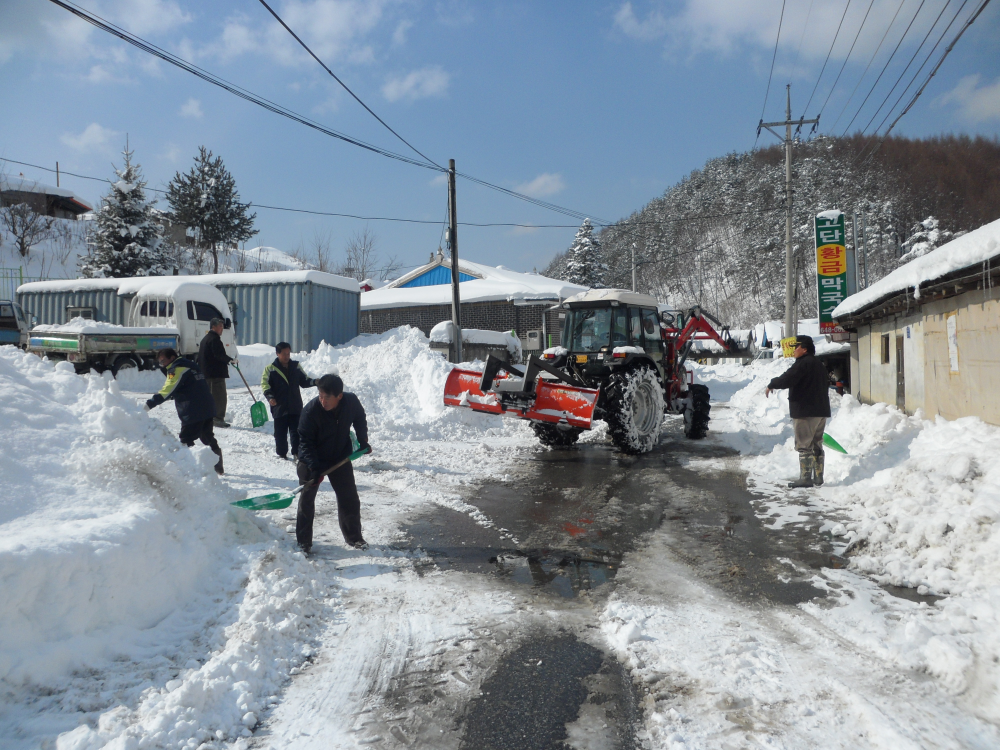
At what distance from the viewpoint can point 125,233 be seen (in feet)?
89.8

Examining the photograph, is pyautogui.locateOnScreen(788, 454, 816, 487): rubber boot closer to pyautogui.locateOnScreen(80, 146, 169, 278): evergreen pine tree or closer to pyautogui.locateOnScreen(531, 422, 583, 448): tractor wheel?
pyautogui.locateOnScreen(531, 422, 583, 448): tractor wheel

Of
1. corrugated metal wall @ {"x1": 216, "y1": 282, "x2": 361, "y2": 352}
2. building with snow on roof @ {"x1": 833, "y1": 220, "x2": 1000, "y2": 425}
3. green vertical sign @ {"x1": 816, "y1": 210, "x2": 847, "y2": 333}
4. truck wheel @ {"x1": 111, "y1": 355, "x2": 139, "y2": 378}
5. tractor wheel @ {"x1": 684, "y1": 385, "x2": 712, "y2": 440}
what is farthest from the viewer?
corrugated metal wall @ {"x1": 216, "y1": 282, "x2": 361, "y2": 352}

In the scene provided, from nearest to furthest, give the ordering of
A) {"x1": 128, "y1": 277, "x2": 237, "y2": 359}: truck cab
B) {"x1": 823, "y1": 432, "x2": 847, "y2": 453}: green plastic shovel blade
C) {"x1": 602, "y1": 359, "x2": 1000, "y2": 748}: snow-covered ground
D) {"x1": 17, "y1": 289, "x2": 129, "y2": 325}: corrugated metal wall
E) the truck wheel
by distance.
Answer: {"x1": 602, "y1": 359, "x2": 1000, "y2": 748}: snow-covered ground, {"x1": 823, "y1": 432, "x2": 847, "y2": 453}: green plastic shovel blade, the truck wheel, {"x1": 128, "y1": 277, "x2": 237, "y2": 359}: truck cab, {"x1": 17, "y1": 289, "x2": 129, "y2": 325}: corrugated metal wall

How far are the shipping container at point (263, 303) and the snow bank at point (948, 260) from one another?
50.6ft

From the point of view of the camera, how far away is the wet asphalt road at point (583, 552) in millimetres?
2947

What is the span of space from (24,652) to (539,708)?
2.48m

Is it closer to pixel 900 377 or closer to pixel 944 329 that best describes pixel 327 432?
pixel 944 329

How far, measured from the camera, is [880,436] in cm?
768

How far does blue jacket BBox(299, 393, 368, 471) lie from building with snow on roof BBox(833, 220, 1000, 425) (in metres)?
6.08

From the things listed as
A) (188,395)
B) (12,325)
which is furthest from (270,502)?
(12,325)

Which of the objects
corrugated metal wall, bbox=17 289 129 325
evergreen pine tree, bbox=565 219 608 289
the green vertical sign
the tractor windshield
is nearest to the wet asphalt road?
the tractor windshield

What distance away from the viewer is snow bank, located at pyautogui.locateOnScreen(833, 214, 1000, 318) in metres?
6.05

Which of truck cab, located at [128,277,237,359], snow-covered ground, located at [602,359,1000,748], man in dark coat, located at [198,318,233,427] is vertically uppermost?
truck cab, located at [128,277,237,359]

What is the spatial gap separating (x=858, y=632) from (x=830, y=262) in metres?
17.9
